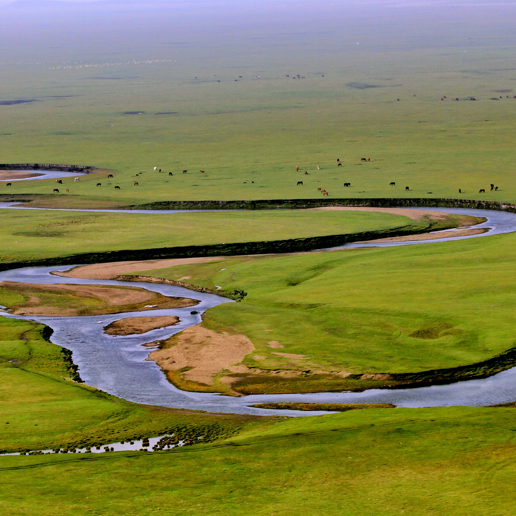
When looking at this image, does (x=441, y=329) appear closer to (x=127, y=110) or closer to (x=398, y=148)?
(x=398, y=148)

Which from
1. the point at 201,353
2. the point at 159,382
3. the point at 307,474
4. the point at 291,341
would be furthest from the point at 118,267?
the point at 307,474

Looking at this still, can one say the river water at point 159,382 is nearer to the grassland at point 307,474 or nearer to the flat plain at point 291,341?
the flat plain at point 291,341

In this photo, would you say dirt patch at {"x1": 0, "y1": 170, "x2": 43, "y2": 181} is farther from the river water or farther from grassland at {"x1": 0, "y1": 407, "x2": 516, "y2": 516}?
grassland at {"x1": 0, "y1": 407, "x2": 516, "y2": 516}

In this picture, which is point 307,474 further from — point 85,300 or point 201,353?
point 85,300

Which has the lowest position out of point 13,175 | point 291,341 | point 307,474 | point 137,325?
point 137,325

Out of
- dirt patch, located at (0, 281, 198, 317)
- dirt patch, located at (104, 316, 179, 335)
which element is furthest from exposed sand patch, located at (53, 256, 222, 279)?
dirt patch, located at (104, 316, 179, 335)

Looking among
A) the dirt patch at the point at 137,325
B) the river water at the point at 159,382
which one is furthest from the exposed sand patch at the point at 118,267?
the dirt patch at the point at 137,325
